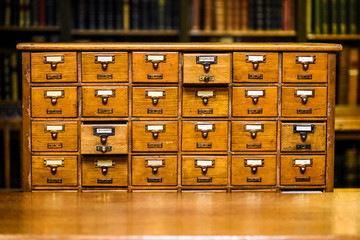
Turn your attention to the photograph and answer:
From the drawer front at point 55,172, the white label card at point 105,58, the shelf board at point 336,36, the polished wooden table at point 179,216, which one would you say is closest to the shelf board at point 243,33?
the shelf board at point 336,36

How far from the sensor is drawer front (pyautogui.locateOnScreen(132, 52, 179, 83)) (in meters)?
2.25

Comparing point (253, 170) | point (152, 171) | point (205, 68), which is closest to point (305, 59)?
point (205, 68)

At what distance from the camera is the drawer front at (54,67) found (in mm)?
2248

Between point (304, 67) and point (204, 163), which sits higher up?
point (304, 67)

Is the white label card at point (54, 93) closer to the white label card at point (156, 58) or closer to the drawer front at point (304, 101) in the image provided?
the white label card at point (156, 58)

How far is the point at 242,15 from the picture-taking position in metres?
3.09

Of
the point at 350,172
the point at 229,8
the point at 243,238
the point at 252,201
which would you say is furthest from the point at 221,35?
the point at 243,238


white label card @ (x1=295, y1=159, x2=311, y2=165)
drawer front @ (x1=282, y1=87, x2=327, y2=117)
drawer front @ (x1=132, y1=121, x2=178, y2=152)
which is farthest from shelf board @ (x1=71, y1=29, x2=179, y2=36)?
white label card @ (x1=295, y1=159, x2=311, y2=165)

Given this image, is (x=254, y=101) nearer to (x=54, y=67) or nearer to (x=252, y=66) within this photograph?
(x=252, y=66)

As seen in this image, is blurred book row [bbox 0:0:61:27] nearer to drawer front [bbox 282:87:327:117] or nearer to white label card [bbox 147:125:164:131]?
white label card [bbox 147:125:164:131]

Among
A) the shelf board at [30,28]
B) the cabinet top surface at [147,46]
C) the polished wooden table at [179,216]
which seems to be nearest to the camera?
the polished wooden table at [179,216]

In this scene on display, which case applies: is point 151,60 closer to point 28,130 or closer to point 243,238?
point 28,130

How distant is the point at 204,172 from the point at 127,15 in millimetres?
1466

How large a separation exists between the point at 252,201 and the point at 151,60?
1235 mm
